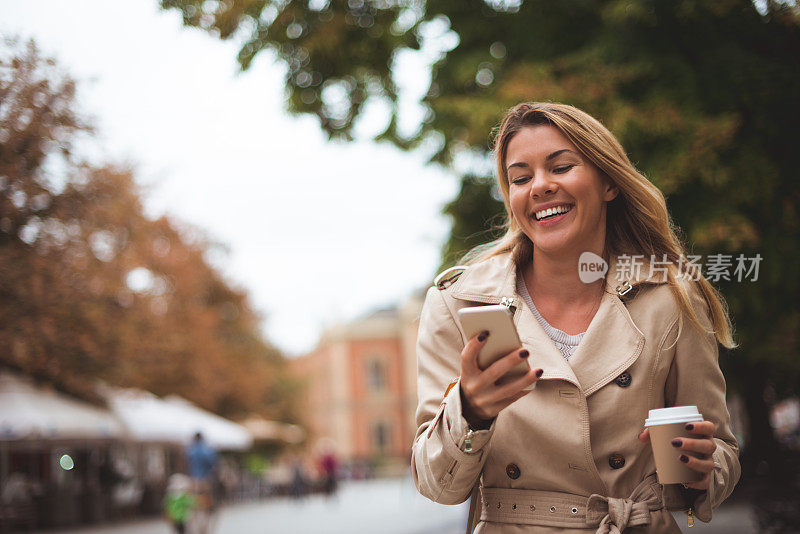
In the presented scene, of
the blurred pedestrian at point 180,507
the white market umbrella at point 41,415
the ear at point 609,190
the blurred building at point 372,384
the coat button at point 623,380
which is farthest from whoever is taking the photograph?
the blurred building at point 372,384

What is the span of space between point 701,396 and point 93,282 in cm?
1760

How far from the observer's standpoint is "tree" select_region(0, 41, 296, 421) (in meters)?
7.11

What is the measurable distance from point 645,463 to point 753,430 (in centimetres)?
1531

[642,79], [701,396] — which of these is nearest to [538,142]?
[701,396]

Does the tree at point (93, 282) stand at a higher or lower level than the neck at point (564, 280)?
higher

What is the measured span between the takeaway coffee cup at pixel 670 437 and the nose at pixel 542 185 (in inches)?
24.4

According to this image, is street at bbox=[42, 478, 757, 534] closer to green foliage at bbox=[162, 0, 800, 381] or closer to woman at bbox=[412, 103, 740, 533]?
green foliage at bbox=[162, 0, 800, 381]

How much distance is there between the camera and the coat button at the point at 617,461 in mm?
2045

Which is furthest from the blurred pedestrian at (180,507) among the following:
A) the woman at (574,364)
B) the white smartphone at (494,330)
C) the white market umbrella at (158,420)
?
the white smartphone at (494,330)

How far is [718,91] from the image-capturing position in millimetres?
7211

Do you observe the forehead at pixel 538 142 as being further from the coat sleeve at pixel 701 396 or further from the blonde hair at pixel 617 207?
the coat sleeve at pixel 701 396

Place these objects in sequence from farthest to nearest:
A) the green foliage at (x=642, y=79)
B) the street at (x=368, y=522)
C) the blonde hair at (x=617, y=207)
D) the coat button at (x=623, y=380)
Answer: the street at (x=368, y=522) < the green foliage at (x=642, y=79) < the blonde hair at (x=617, y=207) < the coat button at (x=623, y=380)

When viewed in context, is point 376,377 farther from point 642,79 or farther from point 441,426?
point 441,426

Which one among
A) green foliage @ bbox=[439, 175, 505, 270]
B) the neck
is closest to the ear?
the neck
